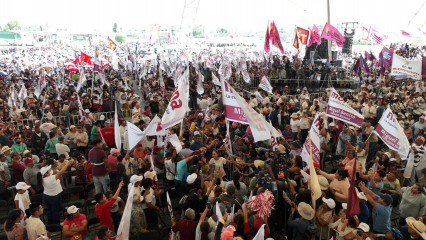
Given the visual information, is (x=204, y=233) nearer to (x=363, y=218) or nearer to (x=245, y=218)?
(x=245, y=218)

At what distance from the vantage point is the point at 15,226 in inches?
218

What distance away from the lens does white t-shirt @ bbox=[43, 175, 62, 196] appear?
6912 millimetres

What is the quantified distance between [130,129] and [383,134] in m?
5.27

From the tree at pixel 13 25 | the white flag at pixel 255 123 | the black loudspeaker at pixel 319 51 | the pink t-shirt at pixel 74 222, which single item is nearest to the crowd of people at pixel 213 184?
the pink t-shirt at pixel 74 222

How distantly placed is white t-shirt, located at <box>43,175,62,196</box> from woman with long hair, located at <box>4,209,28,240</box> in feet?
4.34

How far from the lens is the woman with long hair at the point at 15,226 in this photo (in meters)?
5.49

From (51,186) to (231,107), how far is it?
3789mm

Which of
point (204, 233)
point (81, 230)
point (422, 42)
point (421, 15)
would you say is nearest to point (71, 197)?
point (81, 230)

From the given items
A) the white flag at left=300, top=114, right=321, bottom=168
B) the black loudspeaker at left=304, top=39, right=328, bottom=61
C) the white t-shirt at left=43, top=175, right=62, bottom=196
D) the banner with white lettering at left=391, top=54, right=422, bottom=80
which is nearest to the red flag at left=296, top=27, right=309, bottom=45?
the black loudspeaker at left=304, top=39, right=328, bottom=61

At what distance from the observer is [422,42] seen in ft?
217

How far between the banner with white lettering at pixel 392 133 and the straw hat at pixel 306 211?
2973 millimetres

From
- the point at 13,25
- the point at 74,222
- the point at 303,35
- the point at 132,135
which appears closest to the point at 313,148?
the point at 132,135

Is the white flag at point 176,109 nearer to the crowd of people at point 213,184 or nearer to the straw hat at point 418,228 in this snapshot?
the crowd of people at point 213,184

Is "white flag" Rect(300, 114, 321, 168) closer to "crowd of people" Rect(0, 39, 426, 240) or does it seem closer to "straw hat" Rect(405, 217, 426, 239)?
"crowd of people" Rect(0, 39, 426, 240)
